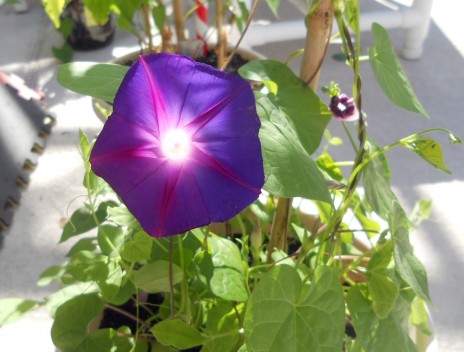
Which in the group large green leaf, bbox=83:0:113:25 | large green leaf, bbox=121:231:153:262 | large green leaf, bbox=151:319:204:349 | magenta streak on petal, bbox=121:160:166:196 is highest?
large green leaf, bbox=83:0:113:25

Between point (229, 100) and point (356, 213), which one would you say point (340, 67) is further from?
point (229, 100)

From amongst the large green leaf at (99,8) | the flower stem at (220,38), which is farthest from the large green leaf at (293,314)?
the flower stem at (220,38)

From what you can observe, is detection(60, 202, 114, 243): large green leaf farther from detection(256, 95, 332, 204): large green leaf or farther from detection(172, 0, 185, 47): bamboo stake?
detection(172, 0, 185, 47): bamboo stake

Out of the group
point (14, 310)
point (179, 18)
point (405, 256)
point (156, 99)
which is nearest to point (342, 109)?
point (405, 256)

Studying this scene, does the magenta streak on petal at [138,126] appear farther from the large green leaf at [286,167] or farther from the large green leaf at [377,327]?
the large green leaf at [377,327]

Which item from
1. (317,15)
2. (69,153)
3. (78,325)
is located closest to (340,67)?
(69,153)

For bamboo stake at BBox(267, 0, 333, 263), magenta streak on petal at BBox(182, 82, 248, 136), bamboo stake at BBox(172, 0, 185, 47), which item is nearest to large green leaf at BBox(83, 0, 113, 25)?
bamboo stake at BBox(172, 0, 185, 47)

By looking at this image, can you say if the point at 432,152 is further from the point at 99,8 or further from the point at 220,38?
the point at 220,38
